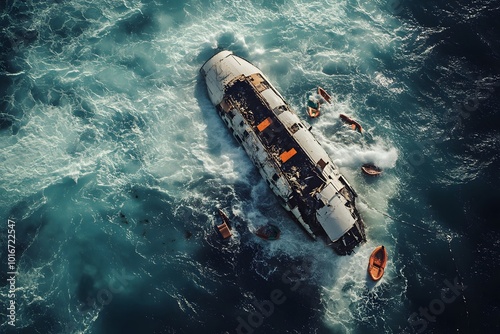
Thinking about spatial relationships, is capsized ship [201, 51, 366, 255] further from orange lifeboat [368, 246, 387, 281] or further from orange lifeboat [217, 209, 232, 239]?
orange lifeboat [217, 209, 232, 239]

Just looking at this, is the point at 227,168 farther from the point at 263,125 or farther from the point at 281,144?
the point at 281,144

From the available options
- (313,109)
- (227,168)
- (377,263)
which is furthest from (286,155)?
(377,263)

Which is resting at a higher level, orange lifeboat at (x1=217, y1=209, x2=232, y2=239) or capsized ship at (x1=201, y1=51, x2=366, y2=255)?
capsized ship at (x1=201, y1=51, x2=366, y2=255)

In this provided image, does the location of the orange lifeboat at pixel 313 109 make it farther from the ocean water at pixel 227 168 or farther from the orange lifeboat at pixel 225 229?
the orange lifeboat at pixel 225 229

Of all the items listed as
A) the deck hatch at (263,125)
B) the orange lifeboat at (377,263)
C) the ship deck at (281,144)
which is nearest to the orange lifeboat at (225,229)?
the ship deck at (281,144)

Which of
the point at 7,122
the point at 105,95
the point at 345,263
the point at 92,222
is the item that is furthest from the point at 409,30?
the point at 7,122

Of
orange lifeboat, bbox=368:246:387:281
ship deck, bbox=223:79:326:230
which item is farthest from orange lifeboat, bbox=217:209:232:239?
orange lifeboat, bbox=368:246:387:281
